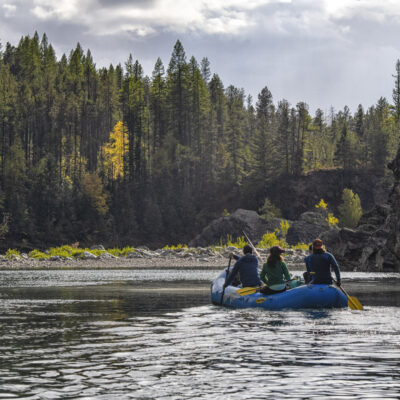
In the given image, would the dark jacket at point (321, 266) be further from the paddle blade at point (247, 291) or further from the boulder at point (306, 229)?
the boulder at point (306, 229)

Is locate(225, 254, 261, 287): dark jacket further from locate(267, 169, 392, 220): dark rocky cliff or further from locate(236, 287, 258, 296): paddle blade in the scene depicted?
locate(267, 169, 392, 220): dark rocky cliff

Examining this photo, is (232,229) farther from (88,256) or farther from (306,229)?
(88,256)

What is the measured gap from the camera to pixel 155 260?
67.6m

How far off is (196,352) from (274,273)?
7.74 meters

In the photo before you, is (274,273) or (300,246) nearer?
(274,273)

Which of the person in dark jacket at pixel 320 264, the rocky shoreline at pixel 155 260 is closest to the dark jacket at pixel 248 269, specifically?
the person in dark jacket at pixel 320 264

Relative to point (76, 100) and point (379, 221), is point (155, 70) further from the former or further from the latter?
point (379, 221)

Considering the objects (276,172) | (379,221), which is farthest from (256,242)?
(379,221)

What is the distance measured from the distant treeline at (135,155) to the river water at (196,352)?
71235 millimetres

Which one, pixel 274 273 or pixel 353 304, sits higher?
pixel 274 273

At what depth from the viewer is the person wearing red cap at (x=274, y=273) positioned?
19406mm

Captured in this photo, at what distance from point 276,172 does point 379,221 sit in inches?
2054

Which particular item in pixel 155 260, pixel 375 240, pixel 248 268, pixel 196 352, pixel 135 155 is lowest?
pixel 155 260

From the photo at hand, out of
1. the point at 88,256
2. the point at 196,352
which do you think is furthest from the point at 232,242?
the point at 196,352
